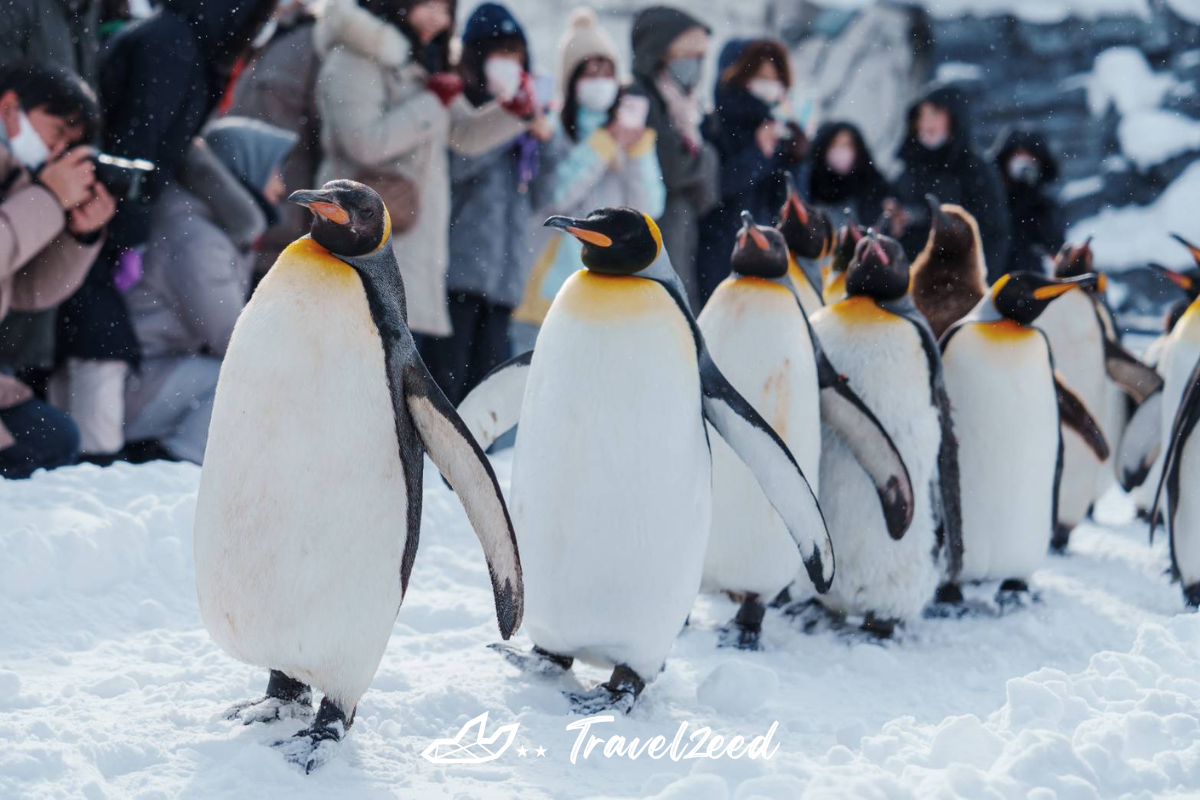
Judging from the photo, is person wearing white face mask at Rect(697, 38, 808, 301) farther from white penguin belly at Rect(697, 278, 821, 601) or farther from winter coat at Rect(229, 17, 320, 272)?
white penguin belly at Rect(697, 278, 821, 601)

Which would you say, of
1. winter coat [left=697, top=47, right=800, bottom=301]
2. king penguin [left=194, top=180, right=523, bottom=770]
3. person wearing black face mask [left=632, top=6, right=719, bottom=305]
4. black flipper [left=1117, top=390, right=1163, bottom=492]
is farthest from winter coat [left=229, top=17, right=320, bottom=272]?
black flipper [left=1117, top=390, right=1163, bottom=492]

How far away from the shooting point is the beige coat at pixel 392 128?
4250 mm

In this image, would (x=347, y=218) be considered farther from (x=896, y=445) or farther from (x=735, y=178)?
(x=735, y=178)

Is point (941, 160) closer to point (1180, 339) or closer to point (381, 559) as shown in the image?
point (1180, 339)

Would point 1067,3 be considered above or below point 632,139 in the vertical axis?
above

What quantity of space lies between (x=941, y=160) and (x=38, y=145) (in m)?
4.15

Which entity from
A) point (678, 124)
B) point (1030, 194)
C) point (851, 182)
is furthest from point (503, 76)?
point (1030, 194)

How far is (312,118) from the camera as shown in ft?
14.7

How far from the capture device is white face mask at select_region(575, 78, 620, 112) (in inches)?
201

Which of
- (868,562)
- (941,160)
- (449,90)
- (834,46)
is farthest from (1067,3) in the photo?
(868,562)

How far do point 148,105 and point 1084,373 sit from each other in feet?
11.2

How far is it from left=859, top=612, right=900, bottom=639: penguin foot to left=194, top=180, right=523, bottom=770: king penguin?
1.49 m

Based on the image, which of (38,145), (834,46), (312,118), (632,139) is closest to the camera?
(38,145)

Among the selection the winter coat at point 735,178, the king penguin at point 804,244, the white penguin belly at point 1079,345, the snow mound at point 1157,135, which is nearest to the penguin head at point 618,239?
the king penguin at point 804,244
